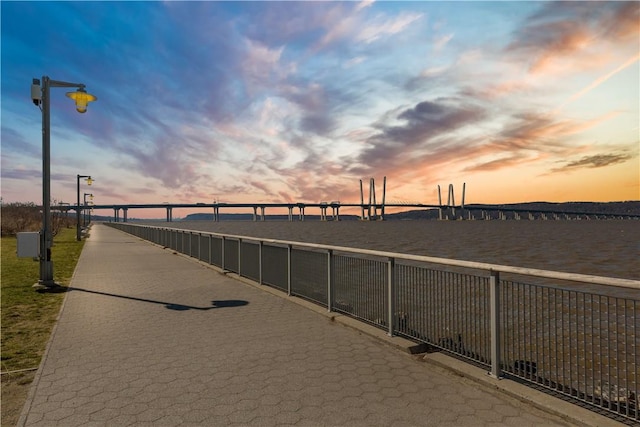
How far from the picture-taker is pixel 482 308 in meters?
6.89

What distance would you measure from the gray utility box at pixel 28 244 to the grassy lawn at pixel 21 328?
88 cm

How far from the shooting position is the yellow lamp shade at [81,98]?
9.88 metres

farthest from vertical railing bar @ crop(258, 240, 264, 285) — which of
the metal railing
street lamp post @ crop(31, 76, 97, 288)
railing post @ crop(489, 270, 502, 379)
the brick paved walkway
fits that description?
railing post @ crop(489, 270, 502, 379)

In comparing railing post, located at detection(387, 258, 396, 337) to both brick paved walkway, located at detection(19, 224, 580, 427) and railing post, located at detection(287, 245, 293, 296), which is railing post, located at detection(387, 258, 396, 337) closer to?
brick paved walkway, located at detection(19, 224, 580, 427)

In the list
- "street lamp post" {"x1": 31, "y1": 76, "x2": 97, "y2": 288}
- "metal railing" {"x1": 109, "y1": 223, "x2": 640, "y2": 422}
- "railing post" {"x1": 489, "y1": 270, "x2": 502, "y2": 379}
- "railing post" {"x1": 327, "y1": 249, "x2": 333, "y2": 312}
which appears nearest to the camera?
"metal railing" {"x1": 109, "y1": 223, "x2": 640, "y2": 422}

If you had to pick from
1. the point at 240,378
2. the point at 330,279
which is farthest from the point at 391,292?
the point at 240,378

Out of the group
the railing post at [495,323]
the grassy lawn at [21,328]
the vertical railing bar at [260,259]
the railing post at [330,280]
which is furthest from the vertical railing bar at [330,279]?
the grassy lawn at [21,328]

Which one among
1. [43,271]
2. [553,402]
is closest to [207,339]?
[553,402]

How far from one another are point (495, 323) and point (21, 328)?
686 centimetres

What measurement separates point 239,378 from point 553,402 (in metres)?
2.96

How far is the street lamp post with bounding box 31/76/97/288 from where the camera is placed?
9969 mm

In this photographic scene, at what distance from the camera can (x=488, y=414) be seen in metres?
3.69

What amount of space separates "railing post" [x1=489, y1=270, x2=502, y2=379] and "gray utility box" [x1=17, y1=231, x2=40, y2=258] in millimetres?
9584

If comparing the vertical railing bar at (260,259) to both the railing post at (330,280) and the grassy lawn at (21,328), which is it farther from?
the grassy lawn at (21,328)
